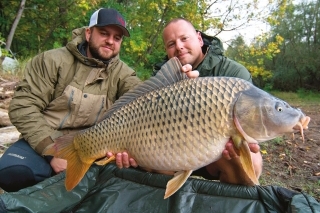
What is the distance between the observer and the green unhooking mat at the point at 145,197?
4.52 feet

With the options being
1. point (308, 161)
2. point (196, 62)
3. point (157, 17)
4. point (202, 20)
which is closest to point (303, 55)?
point (202, 20)

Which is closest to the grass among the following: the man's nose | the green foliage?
the green foliage

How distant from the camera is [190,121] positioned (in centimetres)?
127

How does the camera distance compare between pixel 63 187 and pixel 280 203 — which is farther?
pixel 63 187

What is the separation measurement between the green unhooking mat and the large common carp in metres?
0.17

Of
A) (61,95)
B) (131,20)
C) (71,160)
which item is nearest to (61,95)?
(61,95)

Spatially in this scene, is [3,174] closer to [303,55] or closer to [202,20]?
[202,20]

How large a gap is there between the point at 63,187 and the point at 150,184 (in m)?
0.42

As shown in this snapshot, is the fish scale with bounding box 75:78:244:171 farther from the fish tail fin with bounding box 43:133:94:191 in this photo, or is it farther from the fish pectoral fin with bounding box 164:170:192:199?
the fish tail fin with bounding box 43:133:94:191

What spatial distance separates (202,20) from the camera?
8531mm

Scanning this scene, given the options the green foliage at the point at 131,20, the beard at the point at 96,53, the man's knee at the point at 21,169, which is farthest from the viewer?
the green foliage at the point at 131,20

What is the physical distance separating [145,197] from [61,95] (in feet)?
2.78

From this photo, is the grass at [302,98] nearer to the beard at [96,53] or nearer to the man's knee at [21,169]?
the beard at [96,53]

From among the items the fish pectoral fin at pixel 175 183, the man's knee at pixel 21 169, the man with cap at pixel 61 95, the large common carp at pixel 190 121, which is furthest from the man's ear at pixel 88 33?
the fish pectoral fin at pixel 175 183
